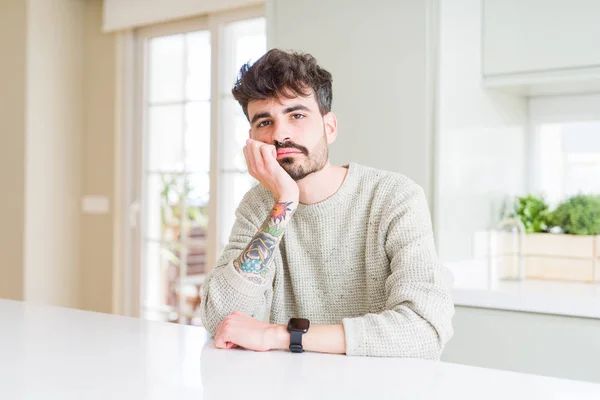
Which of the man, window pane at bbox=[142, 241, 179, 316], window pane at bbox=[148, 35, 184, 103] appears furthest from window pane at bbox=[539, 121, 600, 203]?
window pane at bbox=[142, 241, 179, 316]

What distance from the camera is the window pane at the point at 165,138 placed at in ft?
13.7

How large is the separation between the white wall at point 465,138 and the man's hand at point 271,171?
0.99 meters

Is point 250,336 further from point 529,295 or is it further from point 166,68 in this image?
point 166,68

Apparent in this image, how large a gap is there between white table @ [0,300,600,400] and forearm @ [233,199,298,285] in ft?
0.57

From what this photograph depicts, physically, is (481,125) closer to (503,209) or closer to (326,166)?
(503,209)

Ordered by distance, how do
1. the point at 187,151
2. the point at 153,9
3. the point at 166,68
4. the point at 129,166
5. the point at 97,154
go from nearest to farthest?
the point at 153,9, the point at 187,151, the point at 166,68, the point at 129,166, the point at 97,154

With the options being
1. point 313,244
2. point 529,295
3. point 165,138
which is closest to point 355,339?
point 313,244

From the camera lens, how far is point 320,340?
1356 mm

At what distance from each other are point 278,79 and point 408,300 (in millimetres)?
574

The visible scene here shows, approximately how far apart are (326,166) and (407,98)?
90 centimetres

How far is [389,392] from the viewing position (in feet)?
3.43

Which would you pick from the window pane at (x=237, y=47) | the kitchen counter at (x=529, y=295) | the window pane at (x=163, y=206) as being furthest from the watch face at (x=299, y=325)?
the window pane at (x=163, y=206)

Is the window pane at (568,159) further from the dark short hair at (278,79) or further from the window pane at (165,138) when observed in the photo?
the window pane at (165,138)

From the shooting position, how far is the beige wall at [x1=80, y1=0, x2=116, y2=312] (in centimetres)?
438
